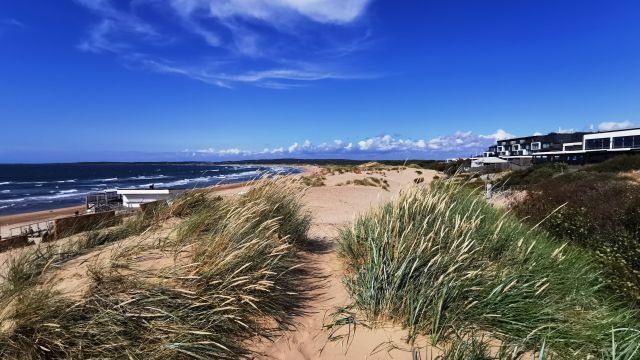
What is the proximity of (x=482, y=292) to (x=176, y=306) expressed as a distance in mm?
2865

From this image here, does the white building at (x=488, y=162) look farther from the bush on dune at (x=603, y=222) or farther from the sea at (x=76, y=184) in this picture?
the bush on dune at (x=603, y=222)

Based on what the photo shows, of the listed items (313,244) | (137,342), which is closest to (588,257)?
(313,244)

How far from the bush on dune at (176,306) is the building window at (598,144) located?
74.1 metres

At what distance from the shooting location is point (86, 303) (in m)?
3.51

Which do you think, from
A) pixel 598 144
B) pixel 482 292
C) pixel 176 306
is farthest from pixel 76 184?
pixel 598 144

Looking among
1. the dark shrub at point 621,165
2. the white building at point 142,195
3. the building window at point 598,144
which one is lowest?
the white building at point 142,195

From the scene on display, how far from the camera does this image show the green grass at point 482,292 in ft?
12.2

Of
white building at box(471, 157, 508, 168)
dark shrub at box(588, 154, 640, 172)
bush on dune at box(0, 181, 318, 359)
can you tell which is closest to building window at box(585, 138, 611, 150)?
white building at box(471, 157, 508, 168)

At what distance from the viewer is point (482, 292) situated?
4.12m

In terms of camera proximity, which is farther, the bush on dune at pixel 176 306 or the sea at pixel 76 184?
the sea at pixel 76 184

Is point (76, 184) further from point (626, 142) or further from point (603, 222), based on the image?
point (626, 142)

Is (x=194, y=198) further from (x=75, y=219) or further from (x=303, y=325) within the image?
(x=303, y=325)

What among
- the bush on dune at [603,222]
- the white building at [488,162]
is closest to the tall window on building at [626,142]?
the white building at [488,162]

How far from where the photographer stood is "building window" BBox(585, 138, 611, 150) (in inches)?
2554
